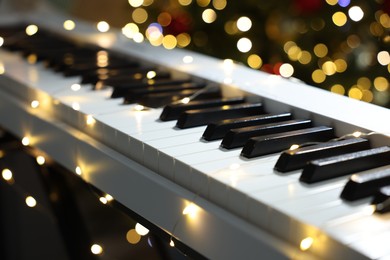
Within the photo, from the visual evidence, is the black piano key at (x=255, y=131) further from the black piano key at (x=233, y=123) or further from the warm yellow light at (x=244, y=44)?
the warm yellow light at (x=244, y=44)

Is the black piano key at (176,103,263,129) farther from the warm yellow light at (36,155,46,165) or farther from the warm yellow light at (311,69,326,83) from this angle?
the warm yellow light at (311,69,326,83)

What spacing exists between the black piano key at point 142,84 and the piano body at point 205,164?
3 centimetres

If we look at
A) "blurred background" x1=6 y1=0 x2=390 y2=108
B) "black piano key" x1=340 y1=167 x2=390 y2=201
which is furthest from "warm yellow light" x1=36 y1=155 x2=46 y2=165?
"black piano key" x1=340 y1=167 x2=390 y2=201

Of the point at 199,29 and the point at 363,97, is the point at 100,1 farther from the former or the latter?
the point at 363,97

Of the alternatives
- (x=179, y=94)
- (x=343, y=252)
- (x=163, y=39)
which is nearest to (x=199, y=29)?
(x=163, y=39)

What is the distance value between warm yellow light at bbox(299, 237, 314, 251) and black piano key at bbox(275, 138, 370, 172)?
0.19m

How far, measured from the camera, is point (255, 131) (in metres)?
1.28

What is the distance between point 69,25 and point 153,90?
0.92m

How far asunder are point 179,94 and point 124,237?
0.37 meters

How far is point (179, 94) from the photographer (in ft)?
→ 5.31

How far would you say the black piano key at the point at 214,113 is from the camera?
1376 mm

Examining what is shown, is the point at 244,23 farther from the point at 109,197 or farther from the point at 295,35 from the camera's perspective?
the point at 109,197

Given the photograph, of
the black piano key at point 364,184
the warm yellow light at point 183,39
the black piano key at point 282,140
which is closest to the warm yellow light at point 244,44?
the warm yellow light at point 183,39

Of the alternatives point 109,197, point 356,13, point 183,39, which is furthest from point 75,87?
point 183,39
